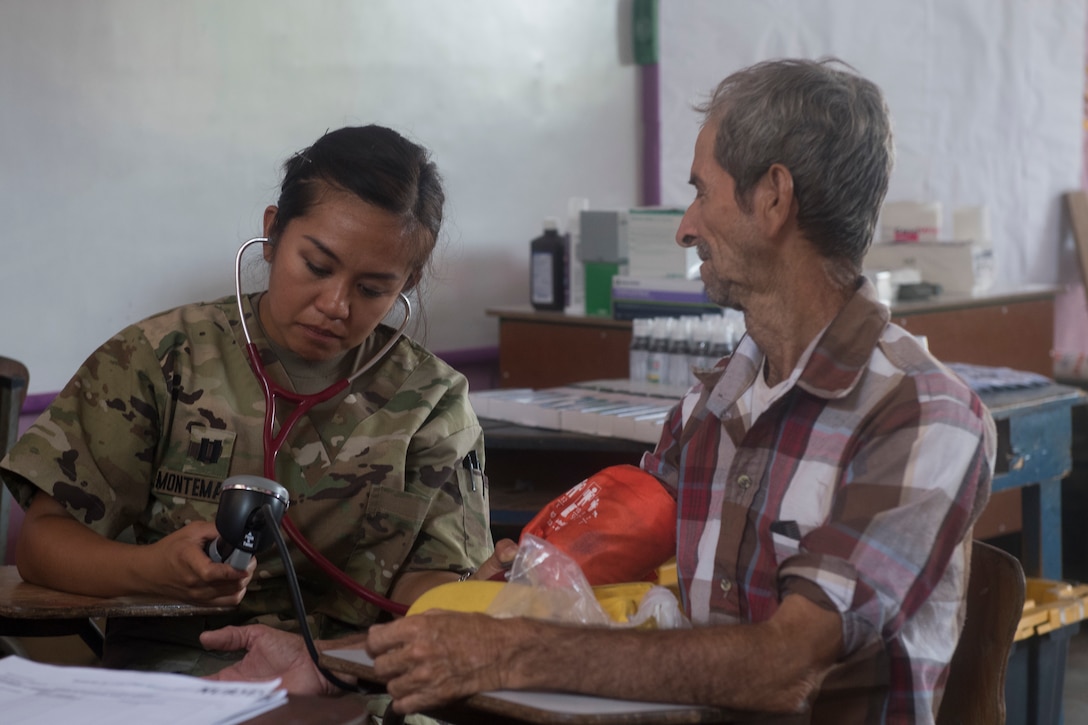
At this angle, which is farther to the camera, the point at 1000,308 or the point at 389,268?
the point at 1000,308

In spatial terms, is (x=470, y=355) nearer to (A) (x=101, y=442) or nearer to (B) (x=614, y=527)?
(A) (x=101, y=442)

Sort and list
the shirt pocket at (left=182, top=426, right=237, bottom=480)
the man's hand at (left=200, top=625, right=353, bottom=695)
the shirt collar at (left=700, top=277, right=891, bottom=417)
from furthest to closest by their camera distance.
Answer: the shirt pocket at (left=182, top=426, right=237, bottom=480), the man's hand at (left=200, top=625, right=353, bottom=695), the shirt collar at (left=700, top=277, right=891, bottom=417)

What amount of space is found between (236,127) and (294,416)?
154 centimetres

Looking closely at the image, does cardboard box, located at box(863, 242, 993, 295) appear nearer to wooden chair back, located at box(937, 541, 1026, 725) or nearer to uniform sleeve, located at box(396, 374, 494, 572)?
uniform sleeve, located at box(396, 374, 494, 572)

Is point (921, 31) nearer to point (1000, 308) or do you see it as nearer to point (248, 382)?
point (1000, 308)

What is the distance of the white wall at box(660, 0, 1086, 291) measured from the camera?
3996 mm

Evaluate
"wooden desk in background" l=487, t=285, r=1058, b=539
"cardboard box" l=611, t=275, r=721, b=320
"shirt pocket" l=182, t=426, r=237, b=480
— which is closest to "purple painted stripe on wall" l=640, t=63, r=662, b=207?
"wooden desk in background" l=487, t=285, r=1058, b=539

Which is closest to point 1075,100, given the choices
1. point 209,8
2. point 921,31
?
point 921,31

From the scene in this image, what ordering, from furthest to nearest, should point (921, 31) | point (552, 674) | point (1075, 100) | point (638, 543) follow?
1. point (1075, 100)
2. point (921, 31)
3. point (638, 543)
4. point (552, 674)

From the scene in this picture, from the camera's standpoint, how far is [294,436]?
1753 millimetres

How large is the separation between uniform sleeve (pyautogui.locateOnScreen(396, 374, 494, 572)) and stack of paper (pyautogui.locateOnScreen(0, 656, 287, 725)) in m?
0.67

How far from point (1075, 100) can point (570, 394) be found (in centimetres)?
355

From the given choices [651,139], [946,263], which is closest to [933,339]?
[946,263]

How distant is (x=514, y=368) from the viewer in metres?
3.48
